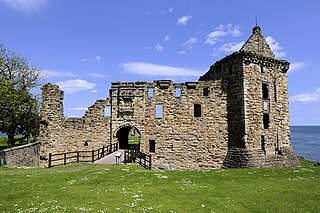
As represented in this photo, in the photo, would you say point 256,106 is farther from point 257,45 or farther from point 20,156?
point 20,156

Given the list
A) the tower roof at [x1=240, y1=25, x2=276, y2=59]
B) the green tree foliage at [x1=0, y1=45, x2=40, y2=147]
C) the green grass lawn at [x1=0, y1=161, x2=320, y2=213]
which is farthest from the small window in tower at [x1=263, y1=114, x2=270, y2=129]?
the green tree foliage at [x1=0, y1=45, x2=40, y2=147]

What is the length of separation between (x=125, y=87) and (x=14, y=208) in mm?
17464

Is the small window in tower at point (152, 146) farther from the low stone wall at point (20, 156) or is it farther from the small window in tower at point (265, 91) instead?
the low stone wall at point (20, 156)

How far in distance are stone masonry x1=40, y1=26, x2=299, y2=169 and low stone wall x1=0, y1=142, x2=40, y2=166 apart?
1.97m

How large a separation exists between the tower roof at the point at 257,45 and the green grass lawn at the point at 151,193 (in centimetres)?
1455

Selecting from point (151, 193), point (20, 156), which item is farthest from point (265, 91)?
point (20, 156)

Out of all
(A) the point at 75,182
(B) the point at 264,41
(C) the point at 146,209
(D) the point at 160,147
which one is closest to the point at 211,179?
(C) the point at 146,209

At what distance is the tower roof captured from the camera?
24.6 metres

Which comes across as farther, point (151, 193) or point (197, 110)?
point (197, 110)

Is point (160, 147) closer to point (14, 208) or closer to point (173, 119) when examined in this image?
point (173, 119)

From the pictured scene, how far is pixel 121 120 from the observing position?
25094 mm

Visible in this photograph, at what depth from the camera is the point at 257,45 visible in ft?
82.0

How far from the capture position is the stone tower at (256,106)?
22625 millimetres

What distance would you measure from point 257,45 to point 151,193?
21.0 metres
